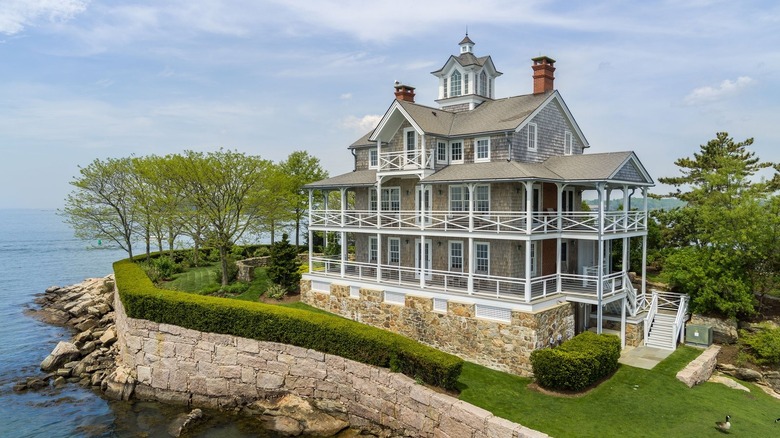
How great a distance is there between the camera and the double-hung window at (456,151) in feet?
83.0

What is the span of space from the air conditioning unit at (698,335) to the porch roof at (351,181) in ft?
53.3

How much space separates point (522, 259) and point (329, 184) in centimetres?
1105

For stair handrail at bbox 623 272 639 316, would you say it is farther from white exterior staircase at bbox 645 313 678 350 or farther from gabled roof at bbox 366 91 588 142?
gabled roof at bbox 366 91 588 142

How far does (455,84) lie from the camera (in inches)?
1153

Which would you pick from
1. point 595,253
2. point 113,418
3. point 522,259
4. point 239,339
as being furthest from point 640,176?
point 113,418

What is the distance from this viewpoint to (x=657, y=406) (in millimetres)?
16969

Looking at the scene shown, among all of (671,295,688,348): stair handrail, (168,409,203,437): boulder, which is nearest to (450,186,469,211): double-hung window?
(671,295,688,348): stair handrail

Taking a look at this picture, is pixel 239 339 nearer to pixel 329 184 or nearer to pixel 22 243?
pixel 329 184

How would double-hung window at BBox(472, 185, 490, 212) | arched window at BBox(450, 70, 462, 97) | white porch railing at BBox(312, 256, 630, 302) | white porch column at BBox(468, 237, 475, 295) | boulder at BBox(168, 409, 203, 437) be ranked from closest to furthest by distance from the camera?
boulder at BBox(168, 409, 203, 437)
white porch railing at BBox(312, 256, 630, 302)
white porch column at BBox(468, 237, 475, 295)
double-hung window at BBox(472, 185, 490, 212)
arched window at BBox(450, 70, 462, 97)

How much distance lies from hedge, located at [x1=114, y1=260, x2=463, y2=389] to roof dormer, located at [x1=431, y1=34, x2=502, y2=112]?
47.3ft

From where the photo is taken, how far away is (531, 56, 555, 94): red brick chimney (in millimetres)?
25578

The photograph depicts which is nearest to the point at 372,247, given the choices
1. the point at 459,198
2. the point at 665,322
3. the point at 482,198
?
the point at 459,198

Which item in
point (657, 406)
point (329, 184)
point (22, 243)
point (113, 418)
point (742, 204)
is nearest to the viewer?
point (657, 406)

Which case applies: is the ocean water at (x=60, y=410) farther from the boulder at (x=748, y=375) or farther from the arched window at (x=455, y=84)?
the arched window at (x=455, y=84)
